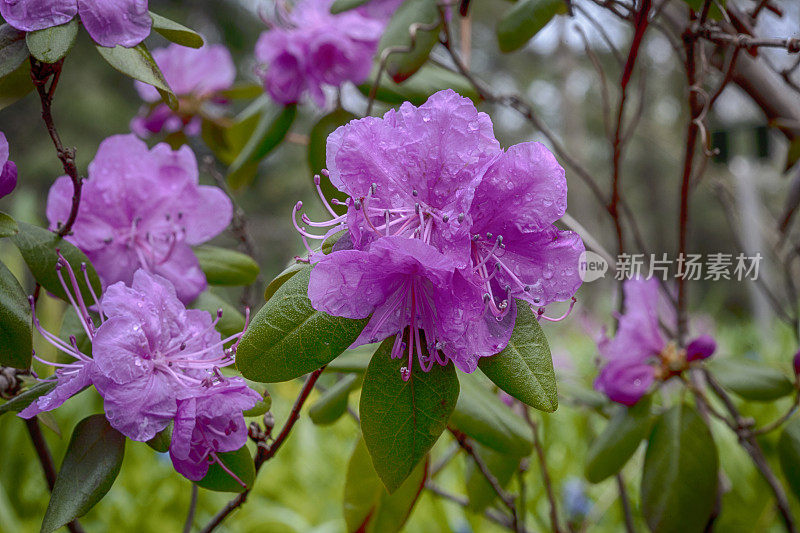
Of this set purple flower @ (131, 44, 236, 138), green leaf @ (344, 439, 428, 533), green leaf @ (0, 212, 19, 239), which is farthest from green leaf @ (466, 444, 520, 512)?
purple flower @ (131, 44, 236, 138)

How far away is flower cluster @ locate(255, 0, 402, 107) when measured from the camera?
0.87m

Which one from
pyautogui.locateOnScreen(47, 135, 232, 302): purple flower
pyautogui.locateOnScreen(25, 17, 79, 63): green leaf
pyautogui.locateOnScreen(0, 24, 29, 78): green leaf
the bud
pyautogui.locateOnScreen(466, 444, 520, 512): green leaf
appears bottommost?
pyautogui.locateOnScreen(466, 444, 520, 512): green leaf

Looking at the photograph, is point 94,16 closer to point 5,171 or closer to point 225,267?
point 5,171

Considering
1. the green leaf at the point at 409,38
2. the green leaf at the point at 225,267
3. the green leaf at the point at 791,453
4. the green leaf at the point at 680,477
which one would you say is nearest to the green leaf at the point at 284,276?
the green leaf at the point at 225,267

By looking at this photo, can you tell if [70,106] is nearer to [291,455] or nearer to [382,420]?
[291,455]

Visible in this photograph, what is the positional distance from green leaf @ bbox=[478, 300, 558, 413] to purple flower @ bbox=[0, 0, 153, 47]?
0.36 m

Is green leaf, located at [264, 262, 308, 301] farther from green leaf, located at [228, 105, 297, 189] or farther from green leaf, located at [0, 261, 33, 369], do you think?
green leaf, located at [228, 105, 297, 189]

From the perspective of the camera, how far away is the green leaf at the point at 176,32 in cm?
55

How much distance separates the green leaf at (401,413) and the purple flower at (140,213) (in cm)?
26

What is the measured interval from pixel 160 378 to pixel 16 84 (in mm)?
274

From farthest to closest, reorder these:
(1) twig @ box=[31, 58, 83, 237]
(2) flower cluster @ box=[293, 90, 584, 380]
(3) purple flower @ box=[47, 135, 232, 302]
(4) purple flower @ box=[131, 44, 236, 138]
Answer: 1. (4) purple flower @ box=[131, 44, 236, 138]
2. (3) purple flower @ box=[47, 135, 232, 302]
3. (1) twig @ box=[31, 58, 83, 237]
4. (2) flower cluster @ box=[293, 90, 584, 380]

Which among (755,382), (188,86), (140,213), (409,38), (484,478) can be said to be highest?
(409,38)

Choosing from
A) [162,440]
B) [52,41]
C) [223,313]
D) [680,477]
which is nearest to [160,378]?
[162,440]

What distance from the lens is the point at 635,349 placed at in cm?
88
